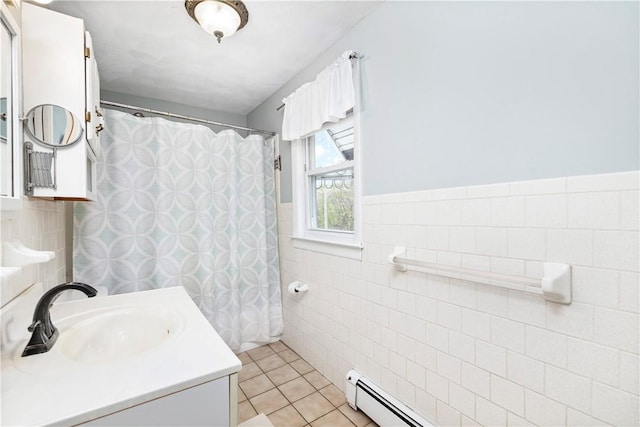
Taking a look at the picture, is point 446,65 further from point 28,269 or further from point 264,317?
point 264,317

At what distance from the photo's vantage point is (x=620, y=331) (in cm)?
81

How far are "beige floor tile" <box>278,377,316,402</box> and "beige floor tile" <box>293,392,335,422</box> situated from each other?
0.13 feet

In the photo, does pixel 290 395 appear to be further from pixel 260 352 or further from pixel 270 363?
pixel 260 352

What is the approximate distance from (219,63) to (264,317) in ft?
6.84

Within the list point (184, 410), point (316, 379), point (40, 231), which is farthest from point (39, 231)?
point (316, 379)

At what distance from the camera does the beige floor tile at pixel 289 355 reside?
90.0 inches

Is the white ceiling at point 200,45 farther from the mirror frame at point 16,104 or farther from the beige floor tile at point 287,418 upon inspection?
the beige floor tile at point 287,418

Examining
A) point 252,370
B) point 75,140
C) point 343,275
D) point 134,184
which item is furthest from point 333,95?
point 252,370

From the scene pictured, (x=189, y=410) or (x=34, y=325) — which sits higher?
(x=34, y=325)

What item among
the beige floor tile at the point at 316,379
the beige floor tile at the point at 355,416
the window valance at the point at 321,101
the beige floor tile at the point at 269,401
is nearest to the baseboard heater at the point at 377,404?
the beige floor tile at the point at 355,416

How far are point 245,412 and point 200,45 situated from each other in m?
2.34

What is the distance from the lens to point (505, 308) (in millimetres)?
1062

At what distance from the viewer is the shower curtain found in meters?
1.88

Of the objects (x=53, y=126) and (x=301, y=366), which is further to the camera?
(x=301, y=366)
